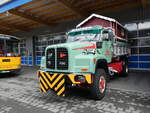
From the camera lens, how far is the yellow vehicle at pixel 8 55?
872cm

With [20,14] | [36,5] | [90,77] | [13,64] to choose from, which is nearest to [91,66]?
[90,77]

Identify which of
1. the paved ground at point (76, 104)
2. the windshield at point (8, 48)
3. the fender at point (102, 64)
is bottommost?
the paved ground at point (76, 104)

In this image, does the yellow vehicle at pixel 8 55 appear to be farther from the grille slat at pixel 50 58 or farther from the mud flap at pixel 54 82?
the grille slat at pixel 50 58

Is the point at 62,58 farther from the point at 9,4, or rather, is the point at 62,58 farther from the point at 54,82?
the point at 9,4

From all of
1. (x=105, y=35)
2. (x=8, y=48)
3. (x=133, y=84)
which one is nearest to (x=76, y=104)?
(x=105, y=35)

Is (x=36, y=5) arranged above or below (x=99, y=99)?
above

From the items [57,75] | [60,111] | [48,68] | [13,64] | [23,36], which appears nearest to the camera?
[60,111]

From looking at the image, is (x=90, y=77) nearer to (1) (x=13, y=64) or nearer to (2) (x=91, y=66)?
(2) (x=91, y=66)

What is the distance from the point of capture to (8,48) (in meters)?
9.13

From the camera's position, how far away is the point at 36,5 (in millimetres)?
10562

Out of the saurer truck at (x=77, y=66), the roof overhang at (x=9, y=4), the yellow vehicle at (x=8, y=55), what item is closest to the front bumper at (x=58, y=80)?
the saurer truck at (x=77, y=66)

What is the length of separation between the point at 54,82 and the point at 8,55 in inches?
237

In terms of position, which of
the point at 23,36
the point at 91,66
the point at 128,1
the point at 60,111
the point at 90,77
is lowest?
the point at 60,111

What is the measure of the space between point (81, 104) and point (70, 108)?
439 millimetres
